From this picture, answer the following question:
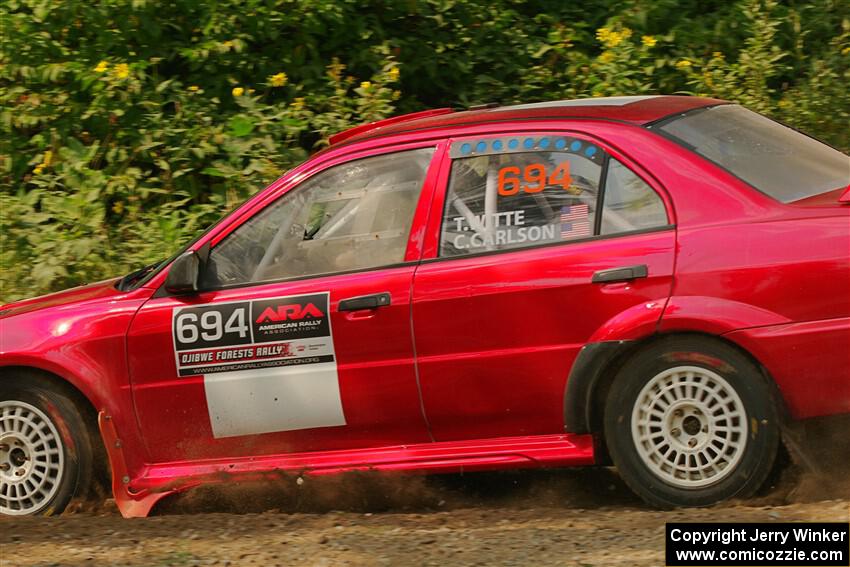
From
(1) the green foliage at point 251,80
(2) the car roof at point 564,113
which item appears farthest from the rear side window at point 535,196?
(1) the green foliage at point 251,80

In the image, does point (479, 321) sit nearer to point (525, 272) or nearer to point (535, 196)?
point (525, 272)

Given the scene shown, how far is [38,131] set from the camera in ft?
32.2

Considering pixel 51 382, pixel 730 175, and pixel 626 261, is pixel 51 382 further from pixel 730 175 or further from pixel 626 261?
pixel 730 175

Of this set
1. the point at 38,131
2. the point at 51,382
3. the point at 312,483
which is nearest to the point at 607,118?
the point at 312,483

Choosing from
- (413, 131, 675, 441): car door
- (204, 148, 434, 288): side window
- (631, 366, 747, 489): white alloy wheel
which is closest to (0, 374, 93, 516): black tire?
(204, 148, 434, 288): side window

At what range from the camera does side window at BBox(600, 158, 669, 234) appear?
4965 mm

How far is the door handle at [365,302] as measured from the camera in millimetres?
5230

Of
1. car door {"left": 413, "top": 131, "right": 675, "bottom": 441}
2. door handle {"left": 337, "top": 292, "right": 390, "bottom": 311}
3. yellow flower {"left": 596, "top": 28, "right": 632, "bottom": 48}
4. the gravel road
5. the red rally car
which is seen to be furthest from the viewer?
yellow flower {"left": 596, "top": 28, "right": 632, "bottom": 48}

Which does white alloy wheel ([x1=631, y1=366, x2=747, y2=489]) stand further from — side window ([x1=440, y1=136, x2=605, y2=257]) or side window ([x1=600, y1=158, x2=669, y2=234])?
side window ([x1=440, y1=136, x2=605, y2=257])

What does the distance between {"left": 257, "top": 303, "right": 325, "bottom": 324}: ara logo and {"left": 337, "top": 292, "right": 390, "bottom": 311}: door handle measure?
115mm

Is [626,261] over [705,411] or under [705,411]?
over

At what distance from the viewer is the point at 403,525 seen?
199 inches

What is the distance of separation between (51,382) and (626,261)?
278 cm

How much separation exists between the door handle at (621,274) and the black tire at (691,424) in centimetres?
30
